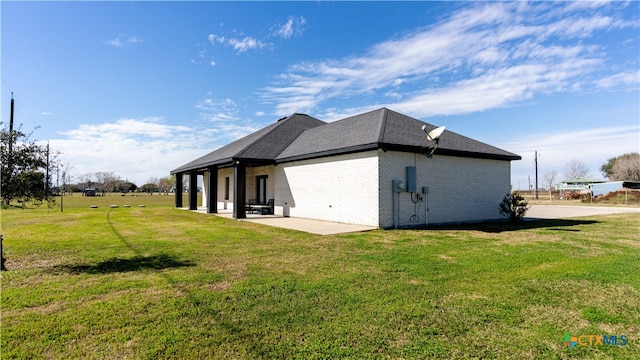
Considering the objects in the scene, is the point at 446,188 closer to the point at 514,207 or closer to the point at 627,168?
the point at 514,207

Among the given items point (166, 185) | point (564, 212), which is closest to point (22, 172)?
point (564, 212)

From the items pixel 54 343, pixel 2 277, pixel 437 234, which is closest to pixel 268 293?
pixel 54 343

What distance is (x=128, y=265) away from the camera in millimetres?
6438

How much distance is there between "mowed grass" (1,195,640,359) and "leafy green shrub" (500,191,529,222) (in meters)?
6.53

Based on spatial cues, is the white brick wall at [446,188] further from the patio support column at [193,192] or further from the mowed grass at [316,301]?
the patio support column at [193,192]

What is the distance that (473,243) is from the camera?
29.6 feet

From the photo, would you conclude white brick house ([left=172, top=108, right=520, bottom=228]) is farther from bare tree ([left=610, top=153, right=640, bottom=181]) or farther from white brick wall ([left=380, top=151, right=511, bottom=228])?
bare tree ([left=610, top=153, right=640, bottom=181])

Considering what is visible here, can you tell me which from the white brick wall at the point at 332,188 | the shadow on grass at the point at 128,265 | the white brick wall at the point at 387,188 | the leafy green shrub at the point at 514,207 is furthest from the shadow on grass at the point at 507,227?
the shadow on grass at the point at 128,265

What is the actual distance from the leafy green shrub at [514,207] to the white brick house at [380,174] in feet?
2.45

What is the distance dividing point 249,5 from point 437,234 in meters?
10.7

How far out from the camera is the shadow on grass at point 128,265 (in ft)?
19.8

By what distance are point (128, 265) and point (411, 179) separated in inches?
392

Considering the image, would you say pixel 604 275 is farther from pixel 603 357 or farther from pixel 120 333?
pixel 120 333

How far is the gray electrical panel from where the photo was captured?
1266 centimetres
